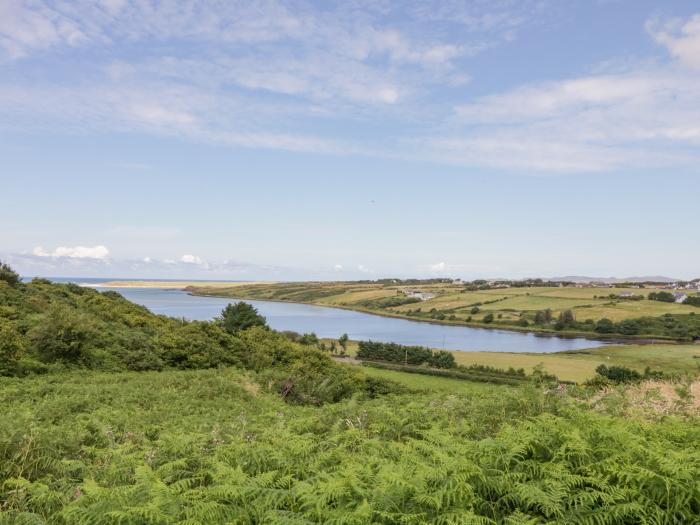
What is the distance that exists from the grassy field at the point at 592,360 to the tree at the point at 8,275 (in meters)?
39.2

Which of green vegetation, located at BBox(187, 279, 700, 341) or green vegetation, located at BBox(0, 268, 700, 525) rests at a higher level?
green vegetation, located at BBox(0, 268, 700, 525)

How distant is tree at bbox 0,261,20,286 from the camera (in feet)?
114

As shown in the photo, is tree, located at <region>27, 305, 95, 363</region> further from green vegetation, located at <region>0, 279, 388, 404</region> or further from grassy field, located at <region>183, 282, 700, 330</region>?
grassy field, located at <region>183, 282, 700, 330</region>

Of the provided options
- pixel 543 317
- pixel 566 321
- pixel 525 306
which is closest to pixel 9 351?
pixel 566 321

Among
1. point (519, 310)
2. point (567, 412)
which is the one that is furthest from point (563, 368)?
point (519, 310)

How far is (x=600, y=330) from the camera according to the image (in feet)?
367

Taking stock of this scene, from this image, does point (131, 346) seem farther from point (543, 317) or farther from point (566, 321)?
point (543, 317)

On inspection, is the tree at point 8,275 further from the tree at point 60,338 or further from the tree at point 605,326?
the tree at point 605,326

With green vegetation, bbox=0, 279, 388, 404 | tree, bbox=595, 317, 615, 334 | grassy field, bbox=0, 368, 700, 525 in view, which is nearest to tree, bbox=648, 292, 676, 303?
tree, bbox=595, 317, 615, 334

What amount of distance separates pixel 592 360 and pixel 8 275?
2998 inches

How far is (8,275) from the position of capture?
3531 cm

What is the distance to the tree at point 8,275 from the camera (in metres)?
34.8

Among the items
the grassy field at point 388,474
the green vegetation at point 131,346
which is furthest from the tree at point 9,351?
the grassy field at point 388,474

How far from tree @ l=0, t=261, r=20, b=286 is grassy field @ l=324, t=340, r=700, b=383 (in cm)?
3923
